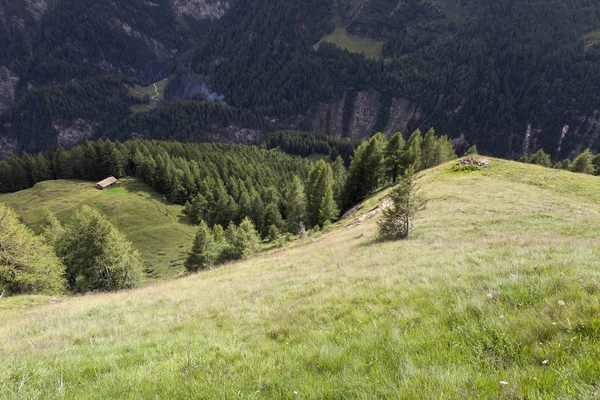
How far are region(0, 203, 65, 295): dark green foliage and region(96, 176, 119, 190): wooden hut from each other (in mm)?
82369

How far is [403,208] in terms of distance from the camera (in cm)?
2119

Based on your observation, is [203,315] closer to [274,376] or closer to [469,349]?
[274,376]

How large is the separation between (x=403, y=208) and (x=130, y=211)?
94.9m

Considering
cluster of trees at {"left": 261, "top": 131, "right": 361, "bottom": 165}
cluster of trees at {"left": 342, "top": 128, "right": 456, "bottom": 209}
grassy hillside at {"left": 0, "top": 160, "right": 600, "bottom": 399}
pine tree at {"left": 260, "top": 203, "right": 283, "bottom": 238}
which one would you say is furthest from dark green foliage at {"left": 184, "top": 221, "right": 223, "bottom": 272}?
cluster of trees at {"left": 261, "top": 131, "right": 361, "bottom": 165}

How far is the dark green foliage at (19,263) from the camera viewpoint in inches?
1078

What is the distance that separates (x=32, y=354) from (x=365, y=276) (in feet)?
→ 31.7

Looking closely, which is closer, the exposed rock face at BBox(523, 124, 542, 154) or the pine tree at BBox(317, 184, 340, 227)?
the pine tree at BBox(317, 184, 340, 227)

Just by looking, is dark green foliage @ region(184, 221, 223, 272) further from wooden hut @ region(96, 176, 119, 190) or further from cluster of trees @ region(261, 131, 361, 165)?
cluster of trees @ region(261, 131, 361, 165)

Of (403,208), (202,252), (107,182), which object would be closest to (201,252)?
(202,252)

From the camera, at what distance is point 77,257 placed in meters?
40.1

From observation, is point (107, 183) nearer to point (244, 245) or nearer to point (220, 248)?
point (220, 248)

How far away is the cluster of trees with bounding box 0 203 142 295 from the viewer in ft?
92.5

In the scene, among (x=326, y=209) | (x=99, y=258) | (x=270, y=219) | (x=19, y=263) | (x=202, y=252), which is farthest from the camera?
(x=270, y=219)

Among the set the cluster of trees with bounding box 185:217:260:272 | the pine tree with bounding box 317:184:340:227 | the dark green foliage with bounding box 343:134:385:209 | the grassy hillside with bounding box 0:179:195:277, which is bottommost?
the grassy hillside with bounding box 0:179:195:277
